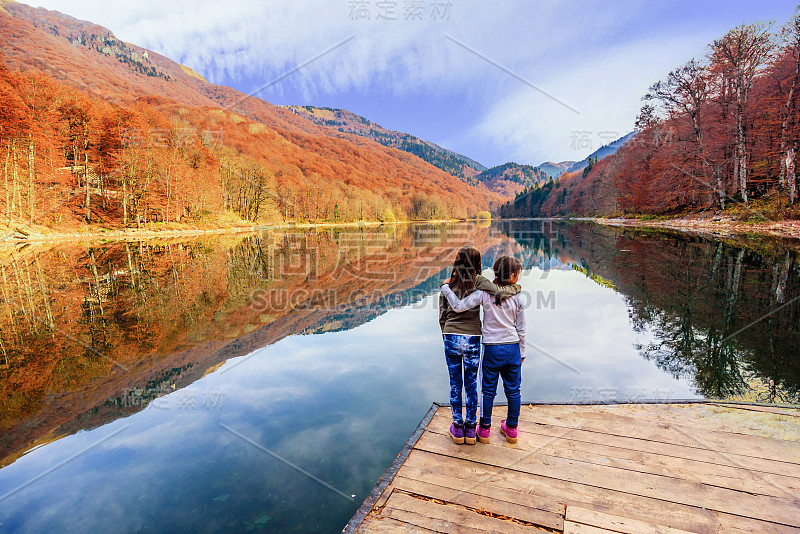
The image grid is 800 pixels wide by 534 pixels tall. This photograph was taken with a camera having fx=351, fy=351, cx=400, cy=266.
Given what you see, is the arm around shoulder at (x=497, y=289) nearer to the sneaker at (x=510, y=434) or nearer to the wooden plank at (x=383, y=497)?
the sneaker at (x=510, y=434)

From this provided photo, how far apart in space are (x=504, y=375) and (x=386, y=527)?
1760 millimetres

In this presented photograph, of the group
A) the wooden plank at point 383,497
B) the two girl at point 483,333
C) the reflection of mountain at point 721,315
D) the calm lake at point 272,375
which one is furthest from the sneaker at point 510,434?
the reflection of mountain at point 721,315

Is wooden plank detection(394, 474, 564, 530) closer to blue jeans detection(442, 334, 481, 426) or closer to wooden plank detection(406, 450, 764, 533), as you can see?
wooden plank detection(406, 450, 764, 533)

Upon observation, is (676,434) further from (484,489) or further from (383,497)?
(383,497)

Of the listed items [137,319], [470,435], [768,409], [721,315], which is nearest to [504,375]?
[470,435]

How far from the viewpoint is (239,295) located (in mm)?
12516

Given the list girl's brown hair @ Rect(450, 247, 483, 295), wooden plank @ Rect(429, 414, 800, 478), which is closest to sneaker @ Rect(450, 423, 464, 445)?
wooden plank @ Rect(429, 414, 800, 478)

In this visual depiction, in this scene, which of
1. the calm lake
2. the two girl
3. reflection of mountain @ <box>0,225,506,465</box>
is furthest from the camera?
reflection of mountain @ <box>0,225,506,465</box>

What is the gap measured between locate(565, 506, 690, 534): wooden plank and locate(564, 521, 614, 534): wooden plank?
3 centimetres

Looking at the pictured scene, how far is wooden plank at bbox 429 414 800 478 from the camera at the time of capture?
3111mm

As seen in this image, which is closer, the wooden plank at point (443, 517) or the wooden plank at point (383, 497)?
the wooden plank at point (443, 517)

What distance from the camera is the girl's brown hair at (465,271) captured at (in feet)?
11.6

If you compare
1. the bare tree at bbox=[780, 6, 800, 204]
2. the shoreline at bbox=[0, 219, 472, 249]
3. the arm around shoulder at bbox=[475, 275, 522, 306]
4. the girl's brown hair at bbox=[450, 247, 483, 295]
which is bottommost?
the arm around shoulder at bbox=[475, 275, 522, 306]

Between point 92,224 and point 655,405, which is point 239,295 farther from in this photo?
point 92,224
